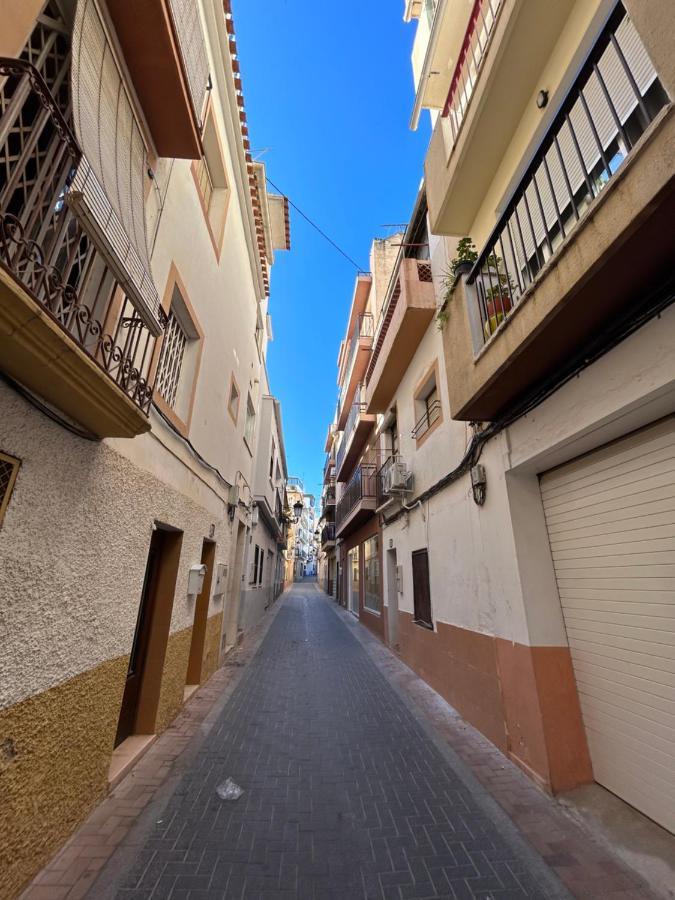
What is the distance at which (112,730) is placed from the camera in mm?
3059

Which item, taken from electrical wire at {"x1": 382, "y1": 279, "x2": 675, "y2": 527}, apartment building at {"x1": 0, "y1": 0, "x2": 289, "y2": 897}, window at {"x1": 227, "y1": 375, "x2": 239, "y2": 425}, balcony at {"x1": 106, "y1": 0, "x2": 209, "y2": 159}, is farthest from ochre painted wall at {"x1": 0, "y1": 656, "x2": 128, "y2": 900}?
window at {"x1": 227, "y1": 375, "x2": 239, "y2": 425}

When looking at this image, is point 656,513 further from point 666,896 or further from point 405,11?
point 405,11

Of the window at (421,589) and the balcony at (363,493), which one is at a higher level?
the balcony at (363,493)

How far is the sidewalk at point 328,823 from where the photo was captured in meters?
2.25

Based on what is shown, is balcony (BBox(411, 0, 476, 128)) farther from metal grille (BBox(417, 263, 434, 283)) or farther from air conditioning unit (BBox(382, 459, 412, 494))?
air conditioning unit (BBox(382, 459, 412, 494))

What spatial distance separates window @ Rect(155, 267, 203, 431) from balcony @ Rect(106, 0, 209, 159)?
4.00ft

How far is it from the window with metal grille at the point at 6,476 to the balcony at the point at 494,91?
5.82 metres

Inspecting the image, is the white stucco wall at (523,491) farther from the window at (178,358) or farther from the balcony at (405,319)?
the window at (178,358)

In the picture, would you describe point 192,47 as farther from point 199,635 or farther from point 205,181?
point 199,635

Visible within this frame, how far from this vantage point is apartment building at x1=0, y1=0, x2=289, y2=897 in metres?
1.89

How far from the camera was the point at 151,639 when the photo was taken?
4.28 metres

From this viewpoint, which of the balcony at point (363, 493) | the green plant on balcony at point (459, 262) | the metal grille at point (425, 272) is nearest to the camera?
the green plant on balcony at point (459, 262)

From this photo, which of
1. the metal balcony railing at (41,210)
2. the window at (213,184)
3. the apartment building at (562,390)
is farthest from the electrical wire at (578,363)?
the window at (213,184)

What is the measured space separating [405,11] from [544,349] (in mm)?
10682
